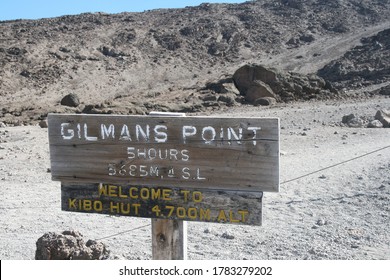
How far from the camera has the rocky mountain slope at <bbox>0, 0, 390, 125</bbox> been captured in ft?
80.9

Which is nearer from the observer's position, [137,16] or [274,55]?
[274,55]

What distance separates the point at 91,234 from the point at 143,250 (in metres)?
0.81

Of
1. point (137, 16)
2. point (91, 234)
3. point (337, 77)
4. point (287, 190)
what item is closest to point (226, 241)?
point (91, 234)

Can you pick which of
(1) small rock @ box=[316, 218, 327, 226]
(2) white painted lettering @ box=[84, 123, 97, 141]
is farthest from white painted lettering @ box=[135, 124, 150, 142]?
(1) small rock @ box=[316, 218, 327, 226]

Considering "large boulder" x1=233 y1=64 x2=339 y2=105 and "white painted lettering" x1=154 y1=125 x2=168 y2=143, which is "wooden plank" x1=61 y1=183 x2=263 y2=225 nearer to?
"white painted lettering" x1=154 y1=125 x2=168 y2=143

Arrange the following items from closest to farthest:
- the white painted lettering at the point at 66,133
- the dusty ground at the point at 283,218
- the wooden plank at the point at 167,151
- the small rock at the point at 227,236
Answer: the wooden plank at the point at 167,151, the white painted lettering at the point at 66,133, the dusty ground at the point at 283,218, the small rock at the point at 227,236

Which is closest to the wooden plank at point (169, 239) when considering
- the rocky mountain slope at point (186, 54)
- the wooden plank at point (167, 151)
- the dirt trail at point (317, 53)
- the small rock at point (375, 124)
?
the wooden plank at point (167, 151)

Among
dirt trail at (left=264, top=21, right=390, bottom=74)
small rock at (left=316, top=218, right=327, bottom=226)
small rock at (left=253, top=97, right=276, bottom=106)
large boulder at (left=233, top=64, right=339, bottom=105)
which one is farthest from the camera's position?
dirt trail at (left=264, top=21, right=390, bottom=74)

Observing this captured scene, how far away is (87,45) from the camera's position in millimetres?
37469

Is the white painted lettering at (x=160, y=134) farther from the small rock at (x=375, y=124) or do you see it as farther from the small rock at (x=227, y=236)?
the small rock at (x=375, y=124)

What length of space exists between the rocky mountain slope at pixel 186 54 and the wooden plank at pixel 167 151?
16782mm

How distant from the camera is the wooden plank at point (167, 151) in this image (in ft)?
10.8

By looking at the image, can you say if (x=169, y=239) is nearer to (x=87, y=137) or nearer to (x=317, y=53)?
(x=87, y=137)

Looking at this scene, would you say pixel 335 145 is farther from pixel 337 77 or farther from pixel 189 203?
pixel 337 77
